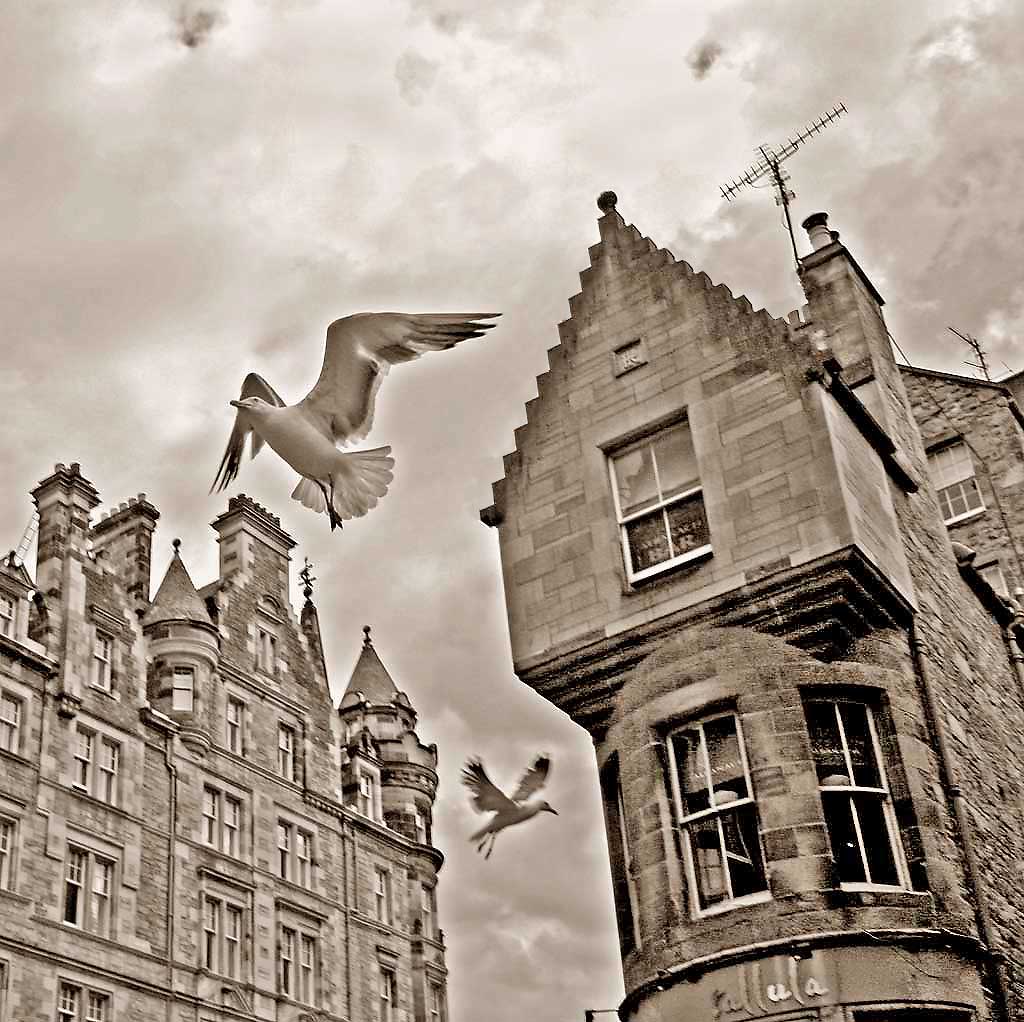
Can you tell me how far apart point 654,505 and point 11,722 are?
21.4m

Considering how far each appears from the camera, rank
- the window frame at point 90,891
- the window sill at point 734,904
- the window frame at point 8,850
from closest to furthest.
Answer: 1. the window sill at point 734,904
2. the window frame at point 8,850
3. the window frame at point 90,891

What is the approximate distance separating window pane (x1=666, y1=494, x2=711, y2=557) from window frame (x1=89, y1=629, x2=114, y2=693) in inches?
895

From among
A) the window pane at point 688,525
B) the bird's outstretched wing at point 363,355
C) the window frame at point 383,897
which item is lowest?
the window pane at point 688,525

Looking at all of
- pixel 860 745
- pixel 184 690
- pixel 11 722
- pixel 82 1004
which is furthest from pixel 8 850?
pixel 860 745

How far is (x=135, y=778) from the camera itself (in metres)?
36.6

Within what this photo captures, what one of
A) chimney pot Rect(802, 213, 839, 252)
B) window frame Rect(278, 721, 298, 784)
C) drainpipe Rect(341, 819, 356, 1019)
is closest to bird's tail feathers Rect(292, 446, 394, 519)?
chimney pot Rect(802, 213, 839, 252)

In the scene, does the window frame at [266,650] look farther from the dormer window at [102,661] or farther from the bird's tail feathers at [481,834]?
the bird's tail feathers at [481,834]

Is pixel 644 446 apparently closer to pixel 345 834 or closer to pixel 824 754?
pixel 824 754

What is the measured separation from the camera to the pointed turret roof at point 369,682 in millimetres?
48656

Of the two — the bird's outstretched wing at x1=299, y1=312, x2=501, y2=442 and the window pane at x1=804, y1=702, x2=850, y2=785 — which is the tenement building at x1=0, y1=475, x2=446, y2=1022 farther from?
the window pane at x1=804, y1=702, x2=850, y2=785

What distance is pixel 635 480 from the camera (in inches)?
738

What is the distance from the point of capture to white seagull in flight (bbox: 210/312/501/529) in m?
15.4

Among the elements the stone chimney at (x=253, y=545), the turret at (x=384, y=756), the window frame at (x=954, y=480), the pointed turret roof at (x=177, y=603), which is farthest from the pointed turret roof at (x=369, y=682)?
the window frame at (x=954, y=480)

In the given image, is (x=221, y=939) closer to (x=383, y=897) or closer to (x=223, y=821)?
(x=223, y=821)
